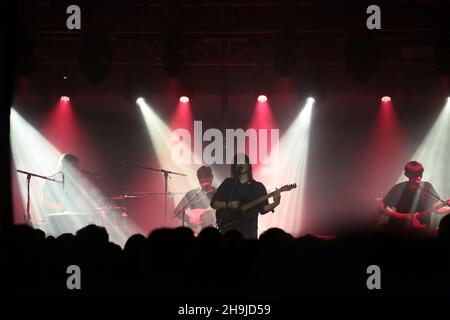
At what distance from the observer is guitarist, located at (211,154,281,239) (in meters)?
6.34

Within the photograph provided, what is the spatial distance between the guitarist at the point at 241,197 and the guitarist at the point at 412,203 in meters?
1.77

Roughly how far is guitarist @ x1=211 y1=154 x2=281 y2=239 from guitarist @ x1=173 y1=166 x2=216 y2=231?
1.76 meters

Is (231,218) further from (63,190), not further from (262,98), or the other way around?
(262,98)

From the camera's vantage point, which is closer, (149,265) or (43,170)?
(149,265)

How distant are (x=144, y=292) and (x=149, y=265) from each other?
0.53 ft

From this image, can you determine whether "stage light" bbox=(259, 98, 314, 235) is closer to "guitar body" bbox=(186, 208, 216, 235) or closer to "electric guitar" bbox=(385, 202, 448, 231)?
"guitar body" bbox=(186, 208, 216, 235)

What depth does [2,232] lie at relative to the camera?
3.64 m

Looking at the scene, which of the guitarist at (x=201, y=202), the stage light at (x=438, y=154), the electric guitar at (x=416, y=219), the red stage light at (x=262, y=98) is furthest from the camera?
the red stage light at (x=262, y=98)

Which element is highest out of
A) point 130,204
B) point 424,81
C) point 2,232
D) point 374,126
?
point 424,81

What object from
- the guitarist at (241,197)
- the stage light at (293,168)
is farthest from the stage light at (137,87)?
the guitarist at (241,197)

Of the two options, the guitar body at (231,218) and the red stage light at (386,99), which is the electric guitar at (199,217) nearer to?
the guitar body at (231,218)

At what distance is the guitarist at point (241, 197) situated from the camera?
20.8ft
